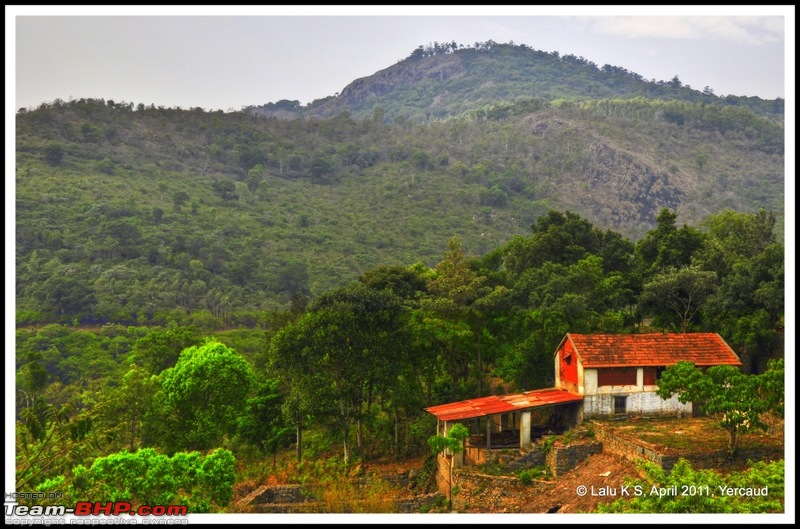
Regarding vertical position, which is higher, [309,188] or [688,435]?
[309,188]

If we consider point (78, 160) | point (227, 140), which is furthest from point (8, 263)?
point (227, 140)

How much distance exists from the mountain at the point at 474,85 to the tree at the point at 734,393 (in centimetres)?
9155

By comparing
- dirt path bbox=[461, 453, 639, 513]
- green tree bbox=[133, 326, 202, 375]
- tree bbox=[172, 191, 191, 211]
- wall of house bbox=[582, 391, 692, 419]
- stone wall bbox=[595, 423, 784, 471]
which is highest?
tree bbox=[172, 191, 191, 211]

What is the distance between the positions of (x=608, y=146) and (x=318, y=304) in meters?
58.9

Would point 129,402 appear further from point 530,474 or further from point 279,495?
point 530,474

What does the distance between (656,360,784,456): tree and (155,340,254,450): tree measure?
11.0 metres

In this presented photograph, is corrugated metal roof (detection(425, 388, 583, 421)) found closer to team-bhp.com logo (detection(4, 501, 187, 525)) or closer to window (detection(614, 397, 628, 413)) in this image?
window (detection(614, 397, 628, 413))

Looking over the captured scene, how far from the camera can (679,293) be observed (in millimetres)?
21938

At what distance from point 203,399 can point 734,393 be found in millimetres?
12938

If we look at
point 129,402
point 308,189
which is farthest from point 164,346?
point 308,189

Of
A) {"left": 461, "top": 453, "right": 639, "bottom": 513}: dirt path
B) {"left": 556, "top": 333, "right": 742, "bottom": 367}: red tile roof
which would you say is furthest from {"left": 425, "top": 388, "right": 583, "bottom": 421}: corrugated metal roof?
{"left": 461, "top": 453, "right": 639, "bottom": 513}: dirt path

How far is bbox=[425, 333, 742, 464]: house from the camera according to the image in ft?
55.9

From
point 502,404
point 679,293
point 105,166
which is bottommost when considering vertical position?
point 502,404

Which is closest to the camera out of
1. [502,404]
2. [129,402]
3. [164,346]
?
[502,404]
